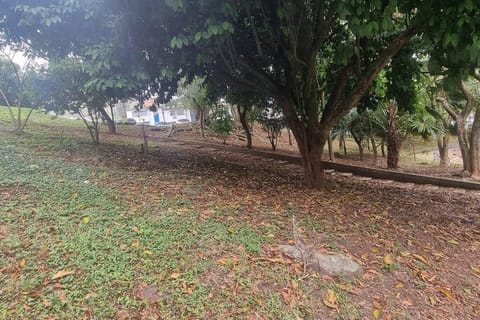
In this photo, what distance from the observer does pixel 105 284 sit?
6.64ft

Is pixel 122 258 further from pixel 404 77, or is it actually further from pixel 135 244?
pixel 404 77

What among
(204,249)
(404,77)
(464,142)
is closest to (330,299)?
(204,249)

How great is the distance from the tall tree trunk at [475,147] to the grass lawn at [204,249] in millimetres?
2722

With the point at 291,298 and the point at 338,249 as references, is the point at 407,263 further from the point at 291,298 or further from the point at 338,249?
the point at 291,298

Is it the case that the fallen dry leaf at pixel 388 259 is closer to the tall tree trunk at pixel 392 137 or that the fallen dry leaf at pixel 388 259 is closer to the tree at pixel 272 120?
the tall tree trunk at pixel 392 137

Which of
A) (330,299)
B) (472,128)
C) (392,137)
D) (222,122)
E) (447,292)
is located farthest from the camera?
(222,122)

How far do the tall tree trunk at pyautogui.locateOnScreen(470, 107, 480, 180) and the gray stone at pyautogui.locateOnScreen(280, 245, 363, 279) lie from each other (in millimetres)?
5798

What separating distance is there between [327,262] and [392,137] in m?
6.02

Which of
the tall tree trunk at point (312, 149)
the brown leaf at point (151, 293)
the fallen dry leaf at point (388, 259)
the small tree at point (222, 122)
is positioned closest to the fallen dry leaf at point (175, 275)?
the brown leaf at point (151, 293)

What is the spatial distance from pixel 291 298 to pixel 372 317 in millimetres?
579

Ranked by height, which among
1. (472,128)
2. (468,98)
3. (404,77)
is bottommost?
(472,128)

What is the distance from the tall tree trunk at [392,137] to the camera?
7441 millimetres

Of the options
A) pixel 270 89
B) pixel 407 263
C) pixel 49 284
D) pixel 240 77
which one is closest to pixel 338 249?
pixel 407 263

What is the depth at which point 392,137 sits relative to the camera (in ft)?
24.6
